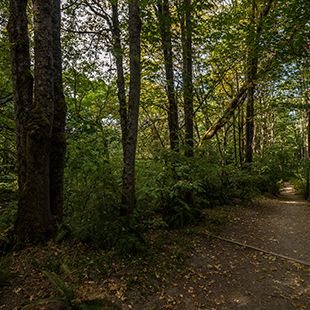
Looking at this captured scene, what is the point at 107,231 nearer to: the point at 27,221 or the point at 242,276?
the point at 27,221

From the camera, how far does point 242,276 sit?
4266mm

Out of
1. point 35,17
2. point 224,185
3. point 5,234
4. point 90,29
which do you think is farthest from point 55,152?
point 224,185

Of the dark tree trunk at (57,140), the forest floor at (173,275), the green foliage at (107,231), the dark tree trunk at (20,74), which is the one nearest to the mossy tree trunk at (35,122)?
the dark tree trunk at (20,74)

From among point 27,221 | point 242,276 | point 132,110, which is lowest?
point 242,276

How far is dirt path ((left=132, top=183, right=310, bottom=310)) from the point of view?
3428mm

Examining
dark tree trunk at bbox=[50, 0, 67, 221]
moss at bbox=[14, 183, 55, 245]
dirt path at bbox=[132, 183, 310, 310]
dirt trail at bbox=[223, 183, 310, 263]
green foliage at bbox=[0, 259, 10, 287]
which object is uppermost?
dark tree trunk at bbox=[50, 0, 67, 221]

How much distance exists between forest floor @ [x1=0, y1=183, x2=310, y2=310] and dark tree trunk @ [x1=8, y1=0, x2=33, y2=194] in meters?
1.88

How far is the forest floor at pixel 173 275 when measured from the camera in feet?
10.3

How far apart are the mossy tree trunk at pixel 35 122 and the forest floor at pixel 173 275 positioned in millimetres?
585

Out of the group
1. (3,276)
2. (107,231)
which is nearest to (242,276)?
(107,231)

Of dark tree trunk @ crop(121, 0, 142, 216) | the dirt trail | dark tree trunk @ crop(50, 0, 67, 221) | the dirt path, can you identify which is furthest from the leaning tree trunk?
the dirt trail

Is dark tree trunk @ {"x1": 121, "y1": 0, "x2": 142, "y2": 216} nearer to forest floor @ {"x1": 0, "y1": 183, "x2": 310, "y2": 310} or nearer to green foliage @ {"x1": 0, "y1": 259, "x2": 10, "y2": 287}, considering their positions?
forest floor @ {"x1": 0, "y1": 183, "x2": 310, "y2": 310}

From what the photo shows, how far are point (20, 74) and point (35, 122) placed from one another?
119cm

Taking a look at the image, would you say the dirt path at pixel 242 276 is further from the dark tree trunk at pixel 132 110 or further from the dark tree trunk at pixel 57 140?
the dark tree trunk at pixel 57 140
